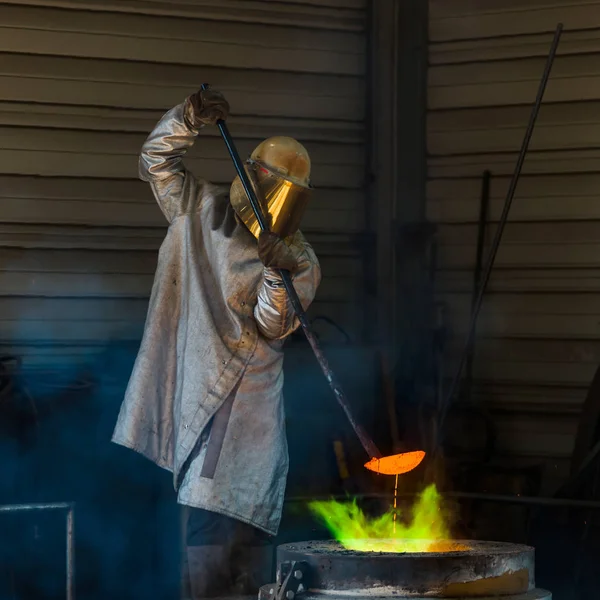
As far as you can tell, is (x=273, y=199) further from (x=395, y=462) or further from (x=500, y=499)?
(x=500, y=499)

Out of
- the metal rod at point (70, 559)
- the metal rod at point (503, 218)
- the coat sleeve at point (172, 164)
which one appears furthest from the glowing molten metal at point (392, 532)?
the coat sleeve at point (172, 164)

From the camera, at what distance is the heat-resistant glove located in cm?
467

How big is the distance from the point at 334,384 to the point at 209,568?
92 centimetres

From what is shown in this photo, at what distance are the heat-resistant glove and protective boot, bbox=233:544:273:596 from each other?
1.68 meters

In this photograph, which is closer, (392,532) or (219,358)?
(392,532)

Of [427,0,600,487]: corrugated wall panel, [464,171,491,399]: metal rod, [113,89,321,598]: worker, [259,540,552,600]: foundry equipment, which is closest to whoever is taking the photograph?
[259,540,552,600]: foundry equipment

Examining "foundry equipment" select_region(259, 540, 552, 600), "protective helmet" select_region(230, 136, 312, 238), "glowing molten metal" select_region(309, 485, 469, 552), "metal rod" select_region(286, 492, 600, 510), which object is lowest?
→ "foundry equipment" select_region(259, 540, 552, 600)

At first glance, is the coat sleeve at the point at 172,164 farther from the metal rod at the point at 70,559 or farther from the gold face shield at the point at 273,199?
the metal rod at the point at 70,559

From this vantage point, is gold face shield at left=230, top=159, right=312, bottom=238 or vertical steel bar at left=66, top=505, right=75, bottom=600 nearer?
vertical steel bar at left=66, top=505, right=75, bottom=600

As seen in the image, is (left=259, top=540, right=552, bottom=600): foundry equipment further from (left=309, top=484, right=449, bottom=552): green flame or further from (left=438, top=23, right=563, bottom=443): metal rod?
(left=438, top=23, right=563, bottom=443): metal rod

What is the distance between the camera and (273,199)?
477 centimetres

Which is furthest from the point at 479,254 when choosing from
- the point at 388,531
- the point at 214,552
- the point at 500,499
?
the point at 214,552

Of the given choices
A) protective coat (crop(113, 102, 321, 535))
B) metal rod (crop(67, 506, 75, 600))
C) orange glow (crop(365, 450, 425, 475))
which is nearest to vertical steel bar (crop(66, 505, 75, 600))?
metal rod (crop(67, 506, 75, 600))

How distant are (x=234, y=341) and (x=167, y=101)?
1.78 meters
